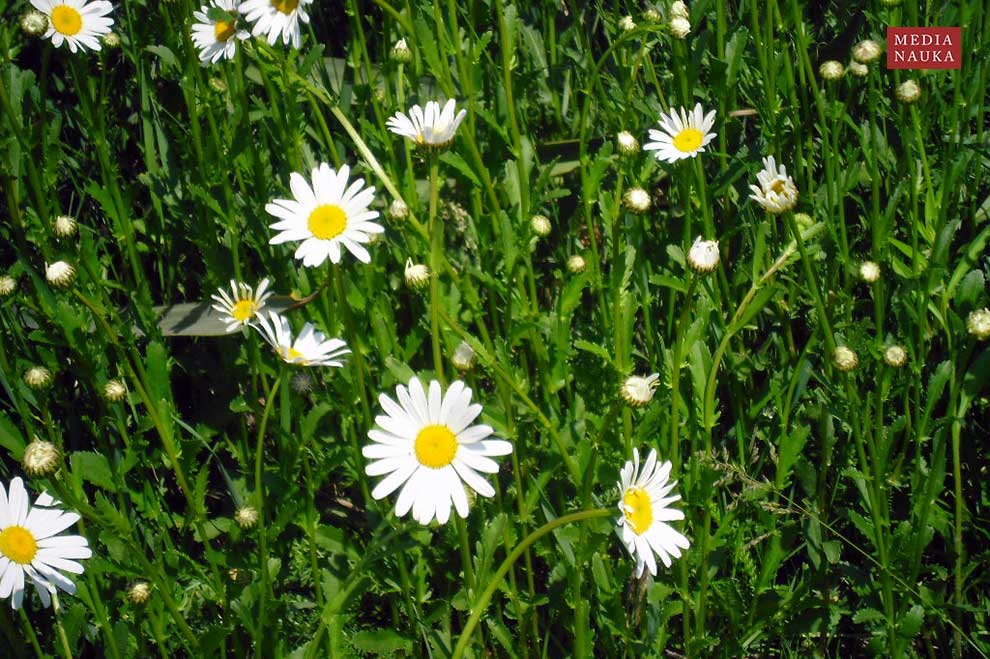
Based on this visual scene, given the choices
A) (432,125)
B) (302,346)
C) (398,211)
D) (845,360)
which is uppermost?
(432,125)

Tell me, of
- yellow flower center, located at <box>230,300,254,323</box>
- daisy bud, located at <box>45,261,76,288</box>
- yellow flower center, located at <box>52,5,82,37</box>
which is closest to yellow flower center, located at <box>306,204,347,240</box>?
yellow flower center, located at <box>230,300,254,323</box>

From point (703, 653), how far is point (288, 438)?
992mm

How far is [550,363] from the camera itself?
6.50 feet

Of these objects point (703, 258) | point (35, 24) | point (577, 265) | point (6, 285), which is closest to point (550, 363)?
point (577, 265)

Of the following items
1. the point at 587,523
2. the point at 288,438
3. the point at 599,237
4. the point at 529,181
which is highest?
the point at 599,237

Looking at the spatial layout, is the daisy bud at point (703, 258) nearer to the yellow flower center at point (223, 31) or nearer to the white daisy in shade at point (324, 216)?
the white daisy in shade at point (324, 216)

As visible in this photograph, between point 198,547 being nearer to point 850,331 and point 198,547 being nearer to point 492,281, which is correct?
point 492,281

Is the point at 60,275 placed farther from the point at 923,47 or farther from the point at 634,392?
the point at 923,47

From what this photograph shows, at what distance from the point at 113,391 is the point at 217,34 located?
2.68 feet

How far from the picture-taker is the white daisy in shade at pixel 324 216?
1660mm

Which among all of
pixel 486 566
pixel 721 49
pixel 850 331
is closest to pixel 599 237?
pixel 721 49

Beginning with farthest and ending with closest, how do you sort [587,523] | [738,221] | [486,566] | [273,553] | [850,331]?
[738,221]
[273,553]
[850,331]
[587,523]
[486,566]

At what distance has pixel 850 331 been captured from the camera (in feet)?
6.27

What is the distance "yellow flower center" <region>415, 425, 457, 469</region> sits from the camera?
150 cm
